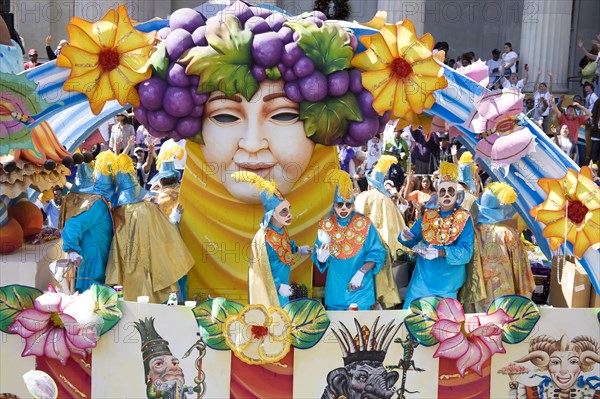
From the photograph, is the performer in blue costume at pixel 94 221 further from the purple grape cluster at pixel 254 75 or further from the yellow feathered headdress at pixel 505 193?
the yellow feathered headdress at pixel 505 193

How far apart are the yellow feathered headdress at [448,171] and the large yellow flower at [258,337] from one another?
74.6 inches

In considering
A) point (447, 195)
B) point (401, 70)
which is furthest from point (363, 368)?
point (401, 70)

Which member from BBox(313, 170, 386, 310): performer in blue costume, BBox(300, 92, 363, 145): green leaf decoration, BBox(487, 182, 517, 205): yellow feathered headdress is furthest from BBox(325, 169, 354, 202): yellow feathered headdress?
BBox(487, 182, 517, 205): yellow feathered headdress

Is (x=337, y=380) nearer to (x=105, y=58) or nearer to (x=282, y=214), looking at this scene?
(x=282, y=214)

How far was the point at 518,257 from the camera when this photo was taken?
802cm

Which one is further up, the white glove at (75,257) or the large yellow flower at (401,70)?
the large yellow flower at (401,70)

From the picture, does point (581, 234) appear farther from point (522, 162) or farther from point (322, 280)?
point (322, 280)

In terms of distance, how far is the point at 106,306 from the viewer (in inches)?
253

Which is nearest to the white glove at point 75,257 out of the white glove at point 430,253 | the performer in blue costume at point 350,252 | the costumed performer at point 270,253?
the costumed performer at point 270,253

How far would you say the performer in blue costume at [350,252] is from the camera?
7531mm

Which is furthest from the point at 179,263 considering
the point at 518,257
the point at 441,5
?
the point at 441,5

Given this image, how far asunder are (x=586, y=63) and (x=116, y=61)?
11711mm

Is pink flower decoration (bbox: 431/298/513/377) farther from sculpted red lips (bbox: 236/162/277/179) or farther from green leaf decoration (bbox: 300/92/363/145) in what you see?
sculpted red lips (bbox: 236/162/277/179)

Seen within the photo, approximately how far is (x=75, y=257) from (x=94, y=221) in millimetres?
378
